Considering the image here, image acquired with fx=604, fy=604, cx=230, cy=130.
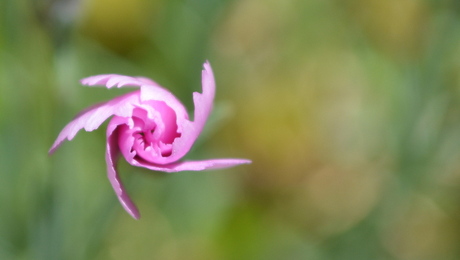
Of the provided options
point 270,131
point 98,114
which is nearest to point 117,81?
point 98,114

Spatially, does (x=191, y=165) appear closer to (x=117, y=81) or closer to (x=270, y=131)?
(x=117, y=81)

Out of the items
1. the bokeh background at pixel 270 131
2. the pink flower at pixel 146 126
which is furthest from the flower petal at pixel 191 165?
the bokeh background at pixel 270 131

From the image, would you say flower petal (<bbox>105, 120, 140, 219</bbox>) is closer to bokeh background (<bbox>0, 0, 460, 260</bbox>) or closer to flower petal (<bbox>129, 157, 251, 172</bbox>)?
flower petal (<bbox>129, 157, 251, 172</bbox>)

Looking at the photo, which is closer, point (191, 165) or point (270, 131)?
point (191, 165)

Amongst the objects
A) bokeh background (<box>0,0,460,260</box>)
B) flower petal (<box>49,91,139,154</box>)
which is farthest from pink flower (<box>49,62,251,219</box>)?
bokeh background (<box>0,0,460,260</box>)

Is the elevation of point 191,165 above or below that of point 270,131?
below
